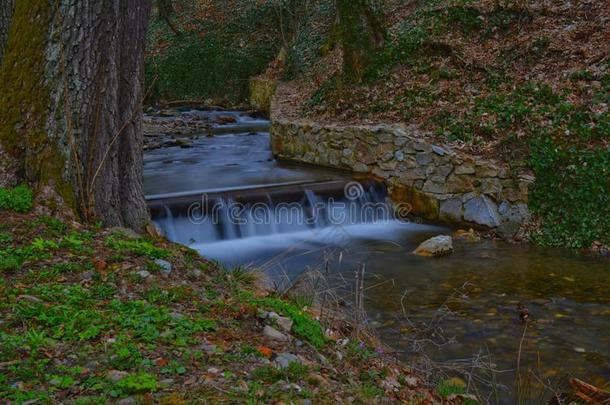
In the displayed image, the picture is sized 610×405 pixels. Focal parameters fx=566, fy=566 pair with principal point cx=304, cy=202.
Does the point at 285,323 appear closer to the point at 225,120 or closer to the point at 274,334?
the point at 274,334

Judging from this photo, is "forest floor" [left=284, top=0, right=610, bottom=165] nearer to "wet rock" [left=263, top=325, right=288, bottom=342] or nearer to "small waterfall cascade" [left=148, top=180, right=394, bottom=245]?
"small waterfall cascade" [left=148, top=180, right=394, bottom=245]

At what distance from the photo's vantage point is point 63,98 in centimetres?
465

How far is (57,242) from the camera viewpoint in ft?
13.3

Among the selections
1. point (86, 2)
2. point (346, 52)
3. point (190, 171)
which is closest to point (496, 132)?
point (346, 52)

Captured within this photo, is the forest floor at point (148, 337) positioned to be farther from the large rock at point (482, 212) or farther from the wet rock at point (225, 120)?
the wet rock at point (225, 120)

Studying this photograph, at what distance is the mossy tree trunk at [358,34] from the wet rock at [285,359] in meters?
9.64

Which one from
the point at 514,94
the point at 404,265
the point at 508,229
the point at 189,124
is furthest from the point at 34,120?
the point at 189,124

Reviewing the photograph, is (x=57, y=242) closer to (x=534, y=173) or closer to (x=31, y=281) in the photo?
(x=31, y=281)

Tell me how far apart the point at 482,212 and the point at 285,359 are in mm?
6345

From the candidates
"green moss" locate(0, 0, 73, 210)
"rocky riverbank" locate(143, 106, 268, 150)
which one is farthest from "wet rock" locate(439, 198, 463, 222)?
"rocky riverbank" locate(143, 106, 268, 150)

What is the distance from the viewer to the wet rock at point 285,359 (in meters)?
3.02

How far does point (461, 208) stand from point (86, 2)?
632cm

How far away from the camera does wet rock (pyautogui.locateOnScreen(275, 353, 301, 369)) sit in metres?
3.02

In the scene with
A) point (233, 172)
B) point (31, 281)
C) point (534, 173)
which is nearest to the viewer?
point (31, 281)
